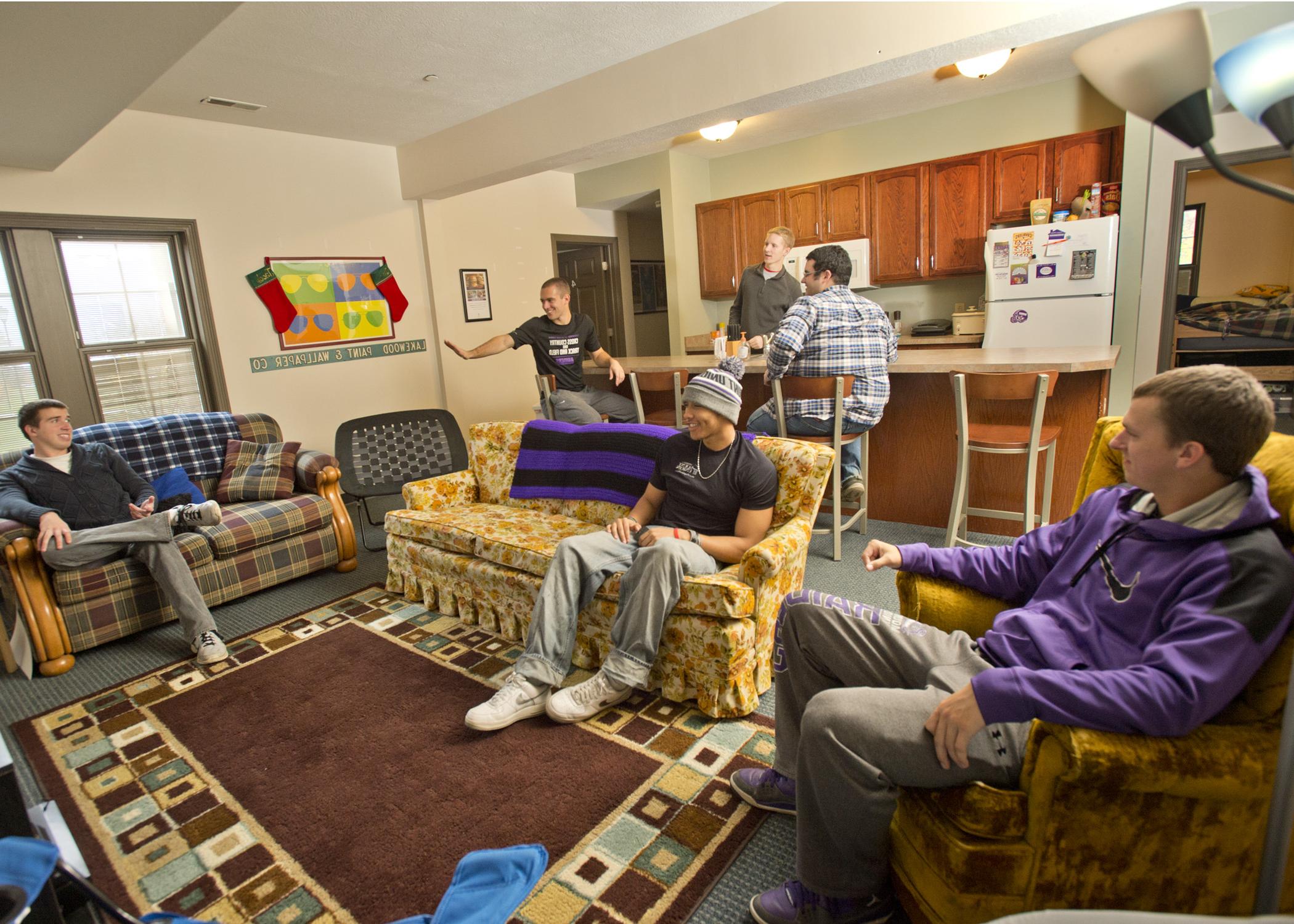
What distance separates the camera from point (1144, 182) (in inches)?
168

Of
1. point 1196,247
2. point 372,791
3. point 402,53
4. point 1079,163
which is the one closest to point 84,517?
point 372,791

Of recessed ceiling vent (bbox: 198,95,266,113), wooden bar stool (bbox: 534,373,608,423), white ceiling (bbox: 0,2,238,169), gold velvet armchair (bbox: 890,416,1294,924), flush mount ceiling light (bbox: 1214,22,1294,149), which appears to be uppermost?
recessed ceiling vent (bbox: 198,95,266,113)

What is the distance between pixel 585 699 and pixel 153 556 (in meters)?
2.00

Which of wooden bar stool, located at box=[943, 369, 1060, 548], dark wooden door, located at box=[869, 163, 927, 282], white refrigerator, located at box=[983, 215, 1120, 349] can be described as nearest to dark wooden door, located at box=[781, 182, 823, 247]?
dark wooden door, located at box=[869, 163, 927, 282]

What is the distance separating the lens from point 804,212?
591 centimetres

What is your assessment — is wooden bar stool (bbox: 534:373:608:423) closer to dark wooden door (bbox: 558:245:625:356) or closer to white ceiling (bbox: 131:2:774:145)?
white ceiling (bbox: 131:2:774:145)

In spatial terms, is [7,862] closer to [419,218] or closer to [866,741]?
[866,741]

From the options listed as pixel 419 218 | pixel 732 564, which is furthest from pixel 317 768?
pixel 419 218

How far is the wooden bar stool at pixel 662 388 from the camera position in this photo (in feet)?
12.5

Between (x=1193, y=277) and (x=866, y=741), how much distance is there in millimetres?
6387

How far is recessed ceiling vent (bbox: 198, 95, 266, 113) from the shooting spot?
12.3ft

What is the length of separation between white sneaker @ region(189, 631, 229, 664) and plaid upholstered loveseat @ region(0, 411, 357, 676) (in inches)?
16.4

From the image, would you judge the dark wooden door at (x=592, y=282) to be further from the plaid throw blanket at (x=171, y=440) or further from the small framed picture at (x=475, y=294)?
the plaid throw blanket at (x=171, y=440)

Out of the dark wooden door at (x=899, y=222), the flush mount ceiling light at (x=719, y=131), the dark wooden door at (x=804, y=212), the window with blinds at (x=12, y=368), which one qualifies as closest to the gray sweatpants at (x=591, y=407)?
the flush mount ceiling light at (x=719, y=131)
